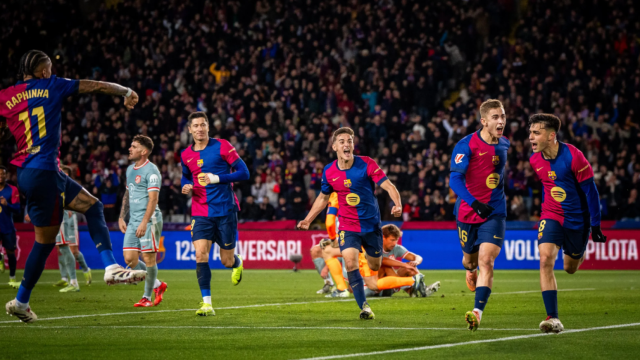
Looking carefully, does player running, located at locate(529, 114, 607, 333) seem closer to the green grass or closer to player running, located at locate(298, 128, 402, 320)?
the green grass

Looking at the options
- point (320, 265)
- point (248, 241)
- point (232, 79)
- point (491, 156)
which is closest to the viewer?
point (491, 156)

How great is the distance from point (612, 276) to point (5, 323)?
1451 centimetres

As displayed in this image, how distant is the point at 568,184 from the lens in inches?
324

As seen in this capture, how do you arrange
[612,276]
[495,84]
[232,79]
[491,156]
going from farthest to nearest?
[232,79], [495,84], [612,276], [491,156]

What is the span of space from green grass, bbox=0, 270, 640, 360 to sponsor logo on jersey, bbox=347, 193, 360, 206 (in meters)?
1.42

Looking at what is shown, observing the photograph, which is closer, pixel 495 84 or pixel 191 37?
pixel 495 84

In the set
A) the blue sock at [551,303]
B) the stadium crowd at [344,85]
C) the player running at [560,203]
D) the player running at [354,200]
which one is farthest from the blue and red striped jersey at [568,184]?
the stadium crowd at [344,85]

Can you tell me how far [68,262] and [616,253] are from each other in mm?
14533

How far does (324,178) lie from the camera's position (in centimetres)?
1034

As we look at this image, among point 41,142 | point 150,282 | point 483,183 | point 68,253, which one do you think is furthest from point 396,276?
point 41,142

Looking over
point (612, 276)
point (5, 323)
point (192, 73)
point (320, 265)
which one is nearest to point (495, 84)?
point (612, 276)

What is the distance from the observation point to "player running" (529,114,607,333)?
8.14 metres

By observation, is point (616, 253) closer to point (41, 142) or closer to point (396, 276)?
point (396, 276)

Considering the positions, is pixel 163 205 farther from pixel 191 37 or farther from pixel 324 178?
pixel 324 178
